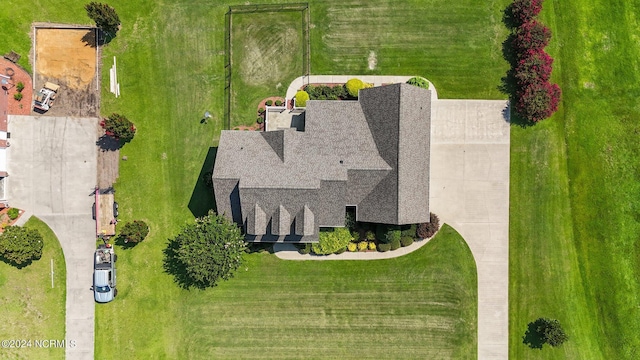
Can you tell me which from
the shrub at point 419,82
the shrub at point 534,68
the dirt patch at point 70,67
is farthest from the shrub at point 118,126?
the shrub at point 534,68

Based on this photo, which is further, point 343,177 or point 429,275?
point 429,275

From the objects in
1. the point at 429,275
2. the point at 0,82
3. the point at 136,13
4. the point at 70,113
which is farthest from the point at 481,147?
the point at 0,82

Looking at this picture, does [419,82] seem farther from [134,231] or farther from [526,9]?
[134,231]

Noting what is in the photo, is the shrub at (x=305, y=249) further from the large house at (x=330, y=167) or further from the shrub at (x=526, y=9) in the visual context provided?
the shrub at (x=526, y=9)

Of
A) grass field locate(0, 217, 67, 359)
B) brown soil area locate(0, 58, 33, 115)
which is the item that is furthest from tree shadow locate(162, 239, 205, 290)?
brown soil area locate(0, 58, 33, 115)

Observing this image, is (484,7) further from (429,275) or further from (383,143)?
(429,275)

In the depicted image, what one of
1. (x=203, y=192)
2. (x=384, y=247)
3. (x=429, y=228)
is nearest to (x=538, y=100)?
(x=429, y=228)
